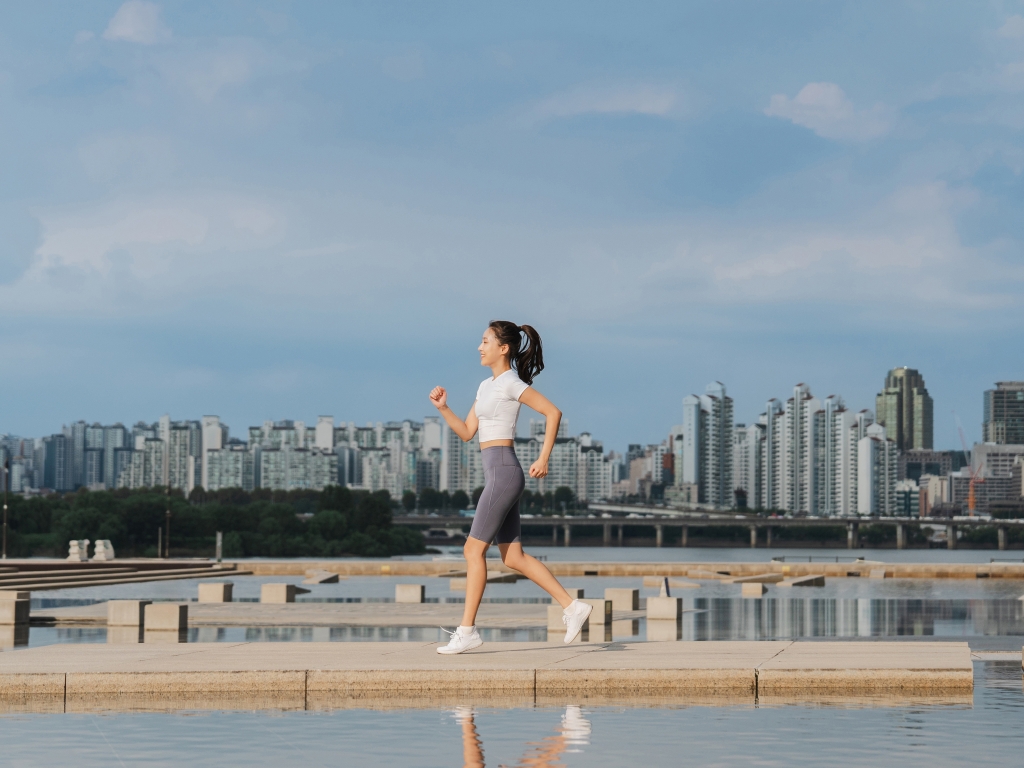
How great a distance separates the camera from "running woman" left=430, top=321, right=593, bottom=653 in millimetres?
10266

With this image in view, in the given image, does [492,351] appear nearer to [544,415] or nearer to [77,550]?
[544,415]

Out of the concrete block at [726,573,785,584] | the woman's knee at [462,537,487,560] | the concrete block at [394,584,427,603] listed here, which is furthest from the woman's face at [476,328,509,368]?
the concrete block at [726,573,785,584]

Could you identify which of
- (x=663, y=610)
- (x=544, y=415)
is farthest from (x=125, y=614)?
(x=544, y=415)

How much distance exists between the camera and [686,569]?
1984 inches

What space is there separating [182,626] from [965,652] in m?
11.6

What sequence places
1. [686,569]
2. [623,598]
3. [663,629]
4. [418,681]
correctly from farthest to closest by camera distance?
[686,569]
[623,598]
[663,629]
[418,681]

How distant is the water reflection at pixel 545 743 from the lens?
6.52 metres

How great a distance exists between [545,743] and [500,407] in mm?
3733

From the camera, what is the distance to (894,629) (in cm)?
1964

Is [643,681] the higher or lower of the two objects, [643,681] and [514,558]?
the lower

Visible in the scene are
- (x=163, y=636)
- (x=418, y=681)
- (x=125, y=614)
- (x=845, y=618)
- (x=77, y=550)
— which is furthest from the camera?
(x=77, y=550)

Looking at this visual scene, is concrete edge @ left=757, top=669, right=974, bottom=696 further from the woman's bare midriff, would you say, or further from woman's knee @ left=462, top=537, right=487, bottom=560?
the woman's bare midriff

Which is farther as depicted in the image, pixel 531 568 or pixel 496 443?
Result: pixel 531 568

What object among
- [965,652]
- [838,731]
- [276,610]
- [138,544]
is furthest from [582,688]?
[138,544]
